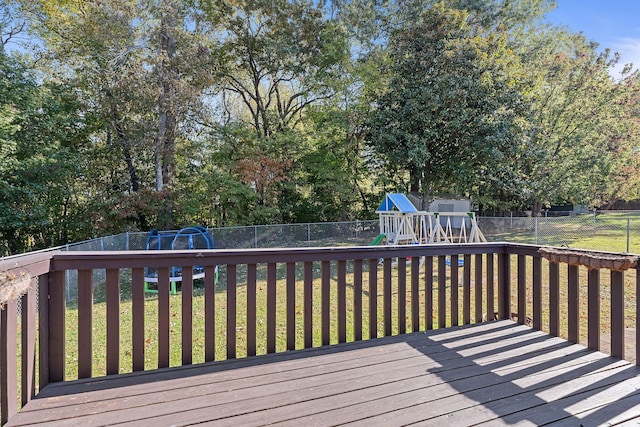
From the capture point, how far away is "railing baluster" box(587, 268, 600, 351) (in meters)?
2.37

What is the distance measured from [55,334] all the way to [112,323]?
0.28 meters

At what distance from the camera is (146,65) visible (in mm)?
9578

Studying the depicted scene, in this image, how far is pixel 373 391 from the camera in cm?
190

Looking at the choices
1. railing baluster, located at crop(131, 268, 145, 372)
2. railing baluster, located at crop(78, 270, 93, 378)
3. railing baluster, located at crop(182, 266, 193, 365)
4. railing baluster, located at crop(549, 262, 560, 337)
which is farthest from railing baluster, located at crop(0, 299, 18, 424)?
railing baluster, located at crop(549, 262, 560, 337)

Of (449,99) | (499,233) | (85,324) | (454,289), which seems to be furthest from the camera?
(499,233)

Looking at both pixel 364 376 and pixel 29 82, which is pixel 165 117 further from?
pixel 364 376

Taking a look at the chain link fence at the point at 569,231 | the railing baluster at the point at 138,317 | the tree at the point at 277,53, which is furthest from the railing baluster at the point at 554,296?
the tree at the point at 277,53

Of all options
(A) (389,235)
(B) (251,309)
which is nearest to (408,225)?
(A) (389,235)

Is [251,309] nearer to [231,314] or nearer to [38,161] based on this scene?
[231,314]

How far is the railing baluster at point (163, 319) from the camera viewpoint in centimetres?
218

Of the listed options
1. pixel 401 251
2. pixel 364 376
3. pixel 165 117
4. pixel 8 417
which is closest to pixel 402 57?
pixel 165 117

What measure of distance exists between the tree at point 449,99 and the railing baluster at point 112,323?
9889 millimetres

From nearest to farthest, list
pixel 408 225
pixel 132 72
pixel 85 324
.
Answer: pixel 85 324, pixel 408 225, pixel 132 72

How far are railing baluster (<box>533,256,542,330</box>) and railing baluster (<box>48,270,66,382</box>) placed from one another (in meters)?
3.25
